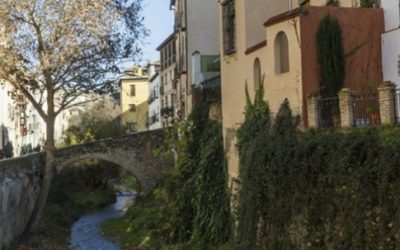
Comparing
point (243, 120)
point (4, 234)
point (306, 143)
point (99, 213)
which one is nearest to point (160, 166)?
point (99, 213)

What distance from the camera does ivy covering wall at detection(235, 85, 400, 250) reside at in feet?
34.4

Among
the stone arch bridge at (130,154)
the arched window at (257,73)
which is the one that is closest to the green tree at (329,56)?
the arched window at (257,73)

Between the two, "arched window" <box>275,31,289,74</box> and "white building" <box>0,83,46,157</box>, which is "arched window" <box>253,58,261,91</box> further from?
"white building" <box>0,83,46,157</box>

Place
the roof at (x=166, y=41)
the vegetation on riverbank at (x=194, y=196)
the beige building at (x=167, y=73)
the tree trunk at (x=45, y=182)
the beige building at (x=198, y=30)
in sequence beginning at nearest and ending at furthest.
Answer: the vegetation on riverbank at (x=194, y=196)
the tree trunk at (x=45, y=182)
the beige building at (x=198, y=30)
the roof at (x=166, y=41)
the beige building at (x=167, y=73)

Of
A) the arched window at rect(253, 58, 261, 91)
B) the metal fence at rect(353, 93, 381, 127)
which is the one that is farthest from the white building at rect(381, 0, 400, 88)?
the arched window at rect(253, 58, 261, 91)

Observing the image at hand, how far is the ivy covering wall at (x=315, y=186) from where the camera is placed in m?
10.5

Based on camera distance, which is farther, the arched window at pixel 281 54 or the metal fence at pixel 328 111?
the arched window at pixel 281 54

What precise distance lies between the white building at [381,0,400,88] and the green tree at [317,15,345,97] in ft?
5.23

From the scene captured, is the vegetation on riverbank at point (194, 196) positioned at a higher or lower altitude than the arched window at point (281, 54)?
lower

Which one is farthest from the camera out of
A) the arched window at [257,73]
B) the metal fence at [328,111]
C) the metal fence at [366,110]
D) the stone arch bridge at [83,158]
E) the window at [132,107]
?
the window at [132,107]

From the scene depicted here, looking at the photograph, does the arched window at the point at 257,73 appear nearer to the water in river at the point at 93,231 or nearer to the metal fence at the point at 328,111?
the metal fence at the point at 328,111

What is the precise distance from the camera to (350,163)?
1128 centimetres

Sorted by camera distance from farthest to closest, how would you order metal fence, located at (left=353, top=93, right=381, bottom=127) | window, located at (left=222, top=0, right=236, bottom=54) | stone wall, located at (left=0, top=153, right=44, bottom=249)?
1. stone wall, located at (left=0, top=153, right=44, bottom=249)
2. window, located at (left=222, top=0, right=236, bottom=54)
3. metal fence, located at (left=353, top=93, right=381, bottom=127)

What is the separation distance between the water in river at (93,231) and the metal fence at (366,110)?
1769 centimetres
